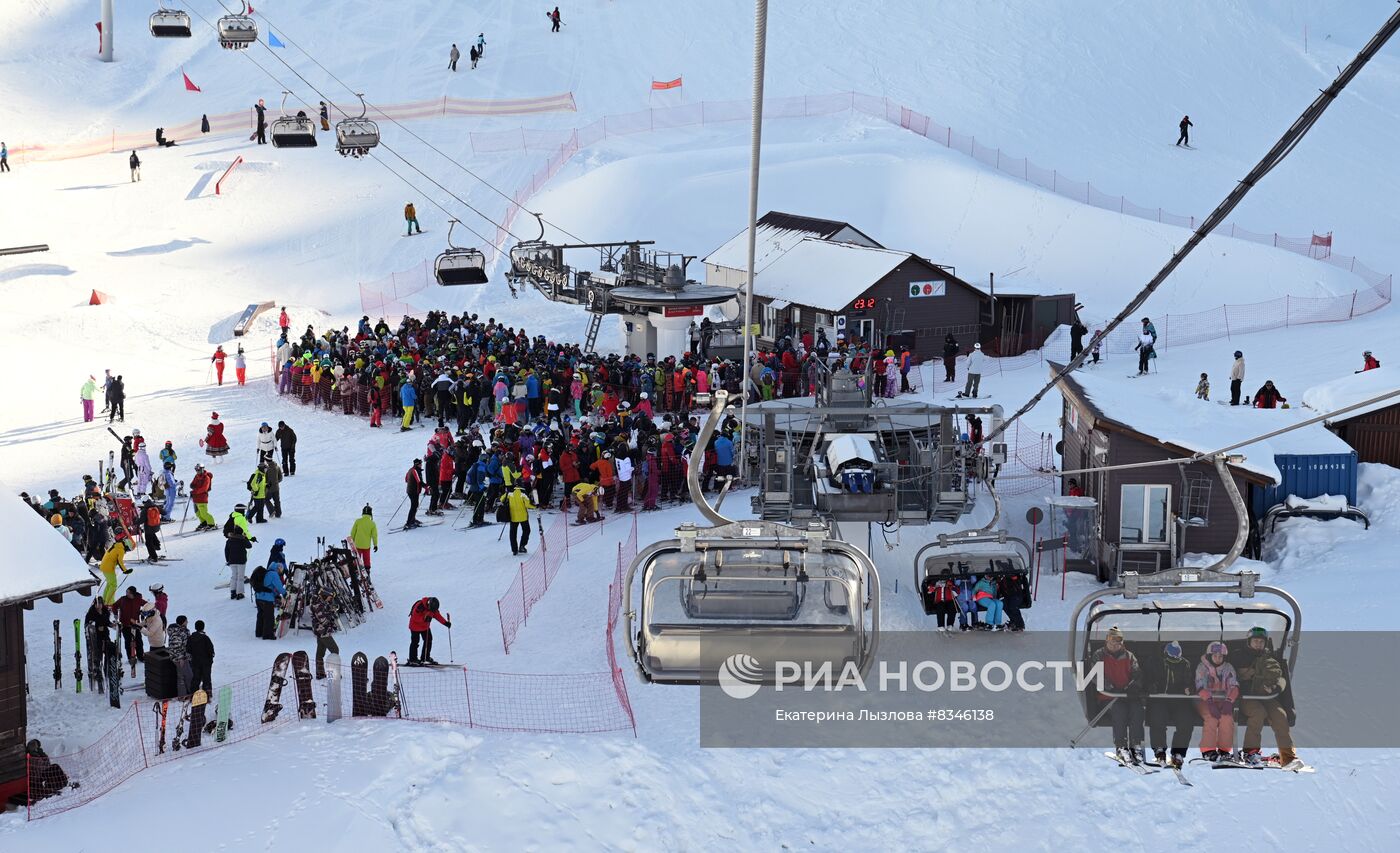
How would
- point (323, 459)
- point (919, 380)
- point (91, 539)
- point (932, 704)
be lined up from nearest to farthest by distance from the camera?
point (932, 704), point (91, 539), point (323, 459), point (919, 380)

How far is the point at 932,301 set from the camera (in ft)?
122

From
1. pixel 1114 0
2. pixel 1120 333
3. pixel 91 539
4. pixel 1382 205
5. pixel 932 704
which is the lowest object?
pixel 932 704

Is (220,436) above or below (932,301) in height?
below

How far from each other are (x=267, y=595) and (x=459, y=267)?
1486 centimetres

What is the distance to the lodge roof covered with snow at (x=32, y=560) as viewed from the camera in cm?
1535

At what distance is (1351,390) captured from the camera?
26578mm

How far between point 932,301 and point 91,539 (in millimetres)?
21175

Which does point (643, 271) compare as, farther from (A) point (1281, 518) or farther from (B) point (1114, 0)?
(B) point (1114, 0)

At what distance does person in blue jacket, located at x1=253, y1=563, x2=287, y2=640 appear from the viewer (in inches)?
754

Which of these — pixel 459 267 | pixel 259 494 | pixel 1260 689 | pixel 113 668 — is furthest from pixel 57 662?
pixel 459 267

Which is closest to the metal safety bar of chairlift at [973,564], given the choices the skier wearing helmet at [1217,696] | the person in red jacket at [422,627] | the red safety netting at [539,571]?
the red safety netting at [539,571]

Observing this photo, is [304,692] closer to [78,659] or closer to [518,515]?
[78,659]

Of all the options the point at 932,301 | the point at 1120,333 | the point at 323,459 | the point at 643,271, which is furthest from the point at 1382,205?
the point at 323,459

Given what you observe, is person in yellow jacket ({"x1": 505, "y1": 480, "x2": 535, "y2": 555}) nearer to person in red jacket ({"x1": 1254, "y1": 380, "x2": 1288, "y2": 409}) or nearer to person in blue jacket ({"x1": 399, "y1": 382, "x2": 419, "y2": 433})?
person in blue jacket ({"x1": 399, "y1": 382, "x2": 419, "y2": 433})
